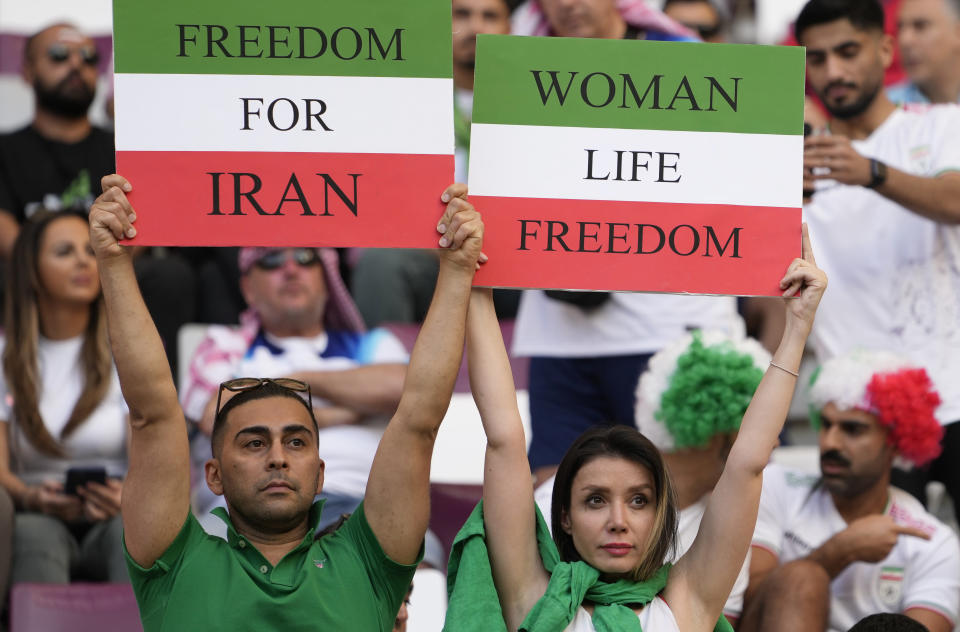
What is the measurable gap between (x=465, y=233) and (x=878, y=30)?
226cm

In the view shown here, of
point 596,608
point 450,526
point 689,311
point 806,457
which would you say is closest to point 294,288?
point 450,526

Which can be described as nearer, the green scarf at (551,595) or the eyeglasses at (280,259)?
the green scarf at (551,595)

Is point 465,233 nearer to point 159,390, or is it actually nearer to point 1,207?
point 159,390

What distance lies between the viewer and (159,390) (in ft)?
9.82

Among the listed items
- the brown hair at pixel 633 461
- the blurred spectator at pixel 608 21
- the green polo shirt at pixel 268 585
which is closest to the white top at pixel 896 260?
the blurred spectator at pixel 608 21

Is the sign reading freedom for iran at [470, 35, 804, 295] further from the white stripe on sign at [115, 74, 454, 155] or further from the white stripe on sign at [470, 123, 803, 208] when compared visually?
the white stripe on sign at [115, 74, 454, 155]

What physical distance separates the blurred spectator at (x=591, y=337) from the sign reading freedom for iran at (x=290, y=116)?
1548 mm

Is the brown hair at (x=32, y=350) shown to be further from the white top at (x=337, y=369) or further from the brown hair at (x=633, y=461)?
the brown hair at (x=633, y=461)

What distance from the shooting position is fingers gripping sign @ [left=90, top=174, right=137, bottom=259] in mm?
2982

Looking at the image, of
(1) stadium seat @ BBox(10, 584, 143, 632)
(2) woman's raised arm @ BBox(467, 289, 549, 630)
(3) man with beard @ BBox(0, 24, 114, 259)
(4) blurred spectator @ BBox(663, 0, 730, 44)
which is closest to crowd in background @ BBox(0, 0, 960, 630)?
(1) stadium seat @ BBox(10, 584, 143, 632)

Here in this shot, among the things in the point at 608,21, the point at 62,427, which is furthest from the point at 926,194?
the point at 62,427

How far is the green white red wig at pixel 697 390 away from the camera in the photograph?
4.13m

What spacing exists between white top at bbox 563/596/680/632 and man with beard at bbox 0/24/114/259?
3.62m

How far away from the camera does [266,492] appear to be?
10.2 feet
